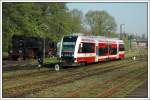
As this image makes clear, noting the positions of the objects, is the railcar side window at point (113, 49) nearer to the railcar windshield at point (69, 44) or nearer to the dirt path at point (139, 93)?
the railcar windshield at point (69, 44)

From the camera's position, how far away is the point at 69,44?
1411 inches

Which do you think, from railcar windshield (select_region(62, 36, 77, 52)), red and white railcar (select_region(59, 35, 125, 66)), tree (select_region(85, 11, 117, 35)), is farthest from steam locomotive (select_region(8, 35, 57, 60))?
tree (select_region(85, 11, 117, 35))

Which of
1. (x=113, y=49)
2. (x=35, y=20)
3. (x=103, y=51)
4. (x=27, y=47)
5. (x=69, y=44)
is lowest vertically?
(x=103, y=51)

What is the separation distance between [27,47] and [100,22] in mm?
48770

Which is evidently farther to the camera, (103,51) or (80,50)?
(103,51)

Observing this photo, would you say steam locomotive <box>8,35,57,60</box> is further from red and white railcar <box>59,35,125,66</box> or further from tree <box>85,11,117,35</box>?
tree <box>85,11,117,35</box>

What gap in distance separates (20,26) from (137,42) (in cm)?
7601

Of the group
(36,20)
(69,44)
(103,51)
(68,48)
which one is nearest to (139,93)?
(68,48)

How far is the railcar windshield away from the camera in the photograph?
35.6 metres

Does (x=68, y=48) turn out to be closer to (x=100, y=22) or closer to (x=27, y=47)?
(x=27, y=47)

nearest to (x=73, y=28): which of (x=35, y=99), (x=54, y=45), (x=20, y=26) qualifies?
(x=54, y=45)

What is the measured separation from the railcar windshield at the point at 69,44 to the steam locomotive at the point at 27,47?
14.4 meters

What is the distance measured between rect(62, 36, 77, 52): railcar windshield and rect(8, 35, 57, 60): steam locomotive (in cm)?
1444

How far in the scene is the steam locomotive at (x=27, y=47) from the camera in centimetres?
5019
